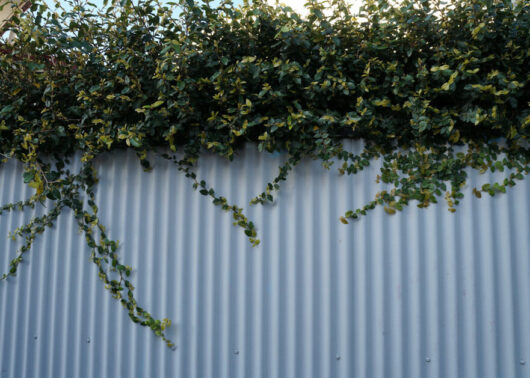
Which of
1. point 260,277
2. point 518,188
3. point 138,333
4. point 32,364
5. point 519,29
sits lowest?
point 32,364

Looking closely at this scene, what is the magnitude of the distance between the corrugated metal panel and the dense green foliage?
0.36ft

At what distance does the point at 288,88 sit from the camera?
2527 millimetres

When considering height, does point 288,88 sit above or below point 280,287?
above

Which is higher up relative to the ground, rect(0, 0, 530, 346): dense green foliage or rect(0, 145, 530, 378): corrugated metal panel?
rect(0, 0, 530, 346): dense green foliage

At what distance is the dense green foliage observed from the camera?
2432 millimetres

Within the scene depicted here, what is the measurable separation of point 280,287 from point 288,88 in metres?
1.23

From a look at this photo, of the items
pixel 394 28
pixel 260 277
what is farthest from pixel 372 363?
pixel 394 28

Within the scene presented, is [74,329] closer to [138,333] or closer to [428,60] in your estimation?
[138,333]

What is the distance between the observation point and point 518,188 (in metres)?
2.57

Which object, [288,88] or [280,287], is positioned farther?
[280,287]

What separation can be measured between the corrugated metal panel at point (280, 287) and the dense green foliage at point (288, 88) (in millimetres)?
109

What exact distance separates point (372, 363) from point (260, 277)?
2.78 ft

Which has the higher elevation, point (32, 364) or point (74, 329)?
point (74, 329)

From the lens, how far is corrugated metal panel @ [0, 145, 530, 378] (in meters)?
2.54
